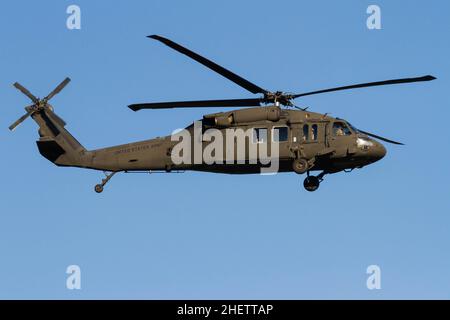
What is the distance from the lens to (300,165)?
1438 inches

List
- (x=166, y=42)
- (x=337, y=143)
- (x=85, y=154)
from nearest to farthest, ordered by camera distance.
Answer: (x=166, y=42) → (x=337, y=143) → (x=85, y=154)

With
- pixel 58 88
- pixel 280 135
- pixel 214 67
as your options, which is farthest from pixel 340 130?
pixel 58 88

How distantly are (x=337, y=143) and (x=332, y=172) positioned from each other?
1.45 m

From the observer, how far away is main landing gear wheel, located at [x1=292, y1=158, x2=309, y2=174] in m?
36.5

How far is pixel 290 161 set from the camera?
121 ft

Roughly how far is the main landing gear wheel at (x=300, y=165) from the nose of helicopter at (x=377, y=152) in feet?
8.50

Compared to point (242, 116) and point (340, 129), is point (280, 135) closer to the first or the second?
point (242, 116)

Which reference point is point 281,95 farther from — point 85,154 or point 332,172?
point 85,154

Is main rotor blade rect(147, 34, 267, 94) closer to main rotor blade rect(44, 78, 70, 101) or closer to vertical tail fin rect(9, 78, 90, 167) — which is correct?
vertical tail fin rect(9, 78, 90, 167)

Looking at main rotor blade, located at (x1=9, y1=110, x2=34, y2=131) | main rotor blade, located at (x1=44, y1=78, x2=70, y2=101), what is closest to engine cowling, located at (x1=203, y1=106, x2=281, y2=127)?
main rotor blade, located at (x1=44, y1=78, x2=70, y2=101)

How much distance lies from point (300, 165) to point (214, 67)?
5463 millimetres

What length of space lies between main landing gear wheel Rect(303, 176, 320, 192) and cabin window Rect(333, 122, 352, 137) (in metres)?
2.04

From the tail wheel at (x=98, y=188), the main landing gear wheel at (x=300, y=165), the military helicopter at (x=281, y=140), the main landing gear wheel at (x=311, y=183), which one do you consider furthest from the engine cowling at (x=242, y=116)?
the tail wheel at (x=98, y=188)
